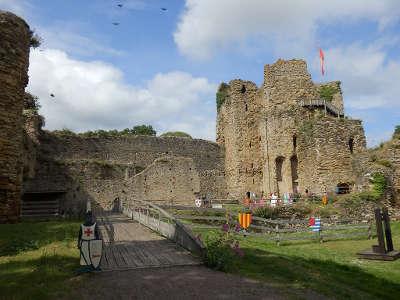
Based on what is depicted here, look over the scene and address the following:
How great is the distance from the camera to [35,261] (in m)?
7.47

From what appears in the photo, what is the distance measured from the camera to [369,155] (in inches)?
1013

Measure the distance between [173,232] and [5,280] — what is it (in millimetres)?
5310

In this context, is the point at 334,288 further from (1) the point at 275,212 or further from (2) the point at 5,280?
(1) the point at 275,212

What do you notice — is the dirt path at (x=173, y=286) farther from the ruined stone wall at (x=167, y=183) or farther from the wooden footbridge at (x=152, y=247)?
the ruined stone wall at (x=167, y=183)

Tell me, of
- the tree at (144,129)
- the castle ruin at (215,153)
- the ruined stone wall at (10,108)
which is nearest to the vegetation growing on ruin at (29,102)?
the castle ruin at (215,153)

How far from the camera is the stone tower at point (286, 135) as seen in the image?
28.0 meters

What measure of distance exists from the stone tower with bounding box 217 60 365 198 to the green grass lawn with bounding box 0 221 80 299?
842 inches

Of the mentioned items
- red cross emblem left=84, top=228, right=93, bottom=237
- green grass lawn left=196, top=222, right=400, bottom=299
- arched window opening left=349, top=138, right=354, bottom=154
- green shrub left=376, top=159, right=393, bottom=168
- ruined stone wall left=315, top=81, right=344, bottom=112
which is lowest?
green grass lawn left=196, top=222, right=400, bottom=299

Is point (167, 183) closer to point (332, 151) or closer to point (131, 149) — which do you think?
point (131, 149)

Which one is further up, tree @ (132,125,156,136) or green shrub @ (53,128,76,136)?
tree @ (132,125,156,136)

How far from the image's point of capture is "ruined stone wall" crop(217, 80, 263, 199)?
35.0 m

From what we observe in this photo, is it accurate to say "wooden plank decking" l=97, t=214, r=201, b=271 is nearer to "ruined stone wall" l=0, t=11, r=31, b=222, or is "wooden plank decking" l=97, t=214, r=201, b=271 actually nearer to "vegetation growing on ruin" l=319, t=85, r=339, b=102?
"ruined stone wall" l=0, t=11, r=31, b=222

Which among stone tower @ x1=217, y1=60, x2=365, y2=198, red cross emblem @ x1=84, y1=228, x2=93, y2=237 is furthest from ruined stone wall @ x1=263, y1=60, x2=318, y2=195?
red cross emblem @ x1=84, y1=228, x2=93, y2=237

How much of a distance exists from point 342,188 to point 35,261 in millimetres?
23950
